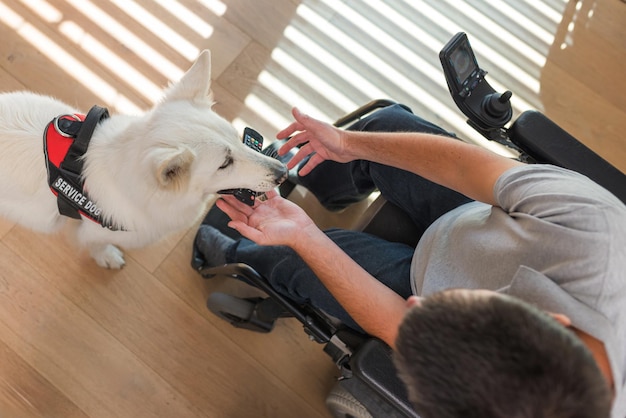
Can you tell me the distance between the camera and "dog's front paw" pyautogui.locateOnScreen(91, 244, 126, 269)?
65.6 inches

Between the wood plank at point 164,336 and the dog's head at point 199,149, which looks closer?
the dog's head at point 199,149

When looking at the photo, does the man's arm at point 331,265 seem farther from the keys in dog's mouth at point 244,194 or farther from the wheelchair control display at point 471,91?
the wheelchair control display at point 471,91

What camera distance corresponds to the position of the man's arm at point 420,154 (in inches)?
45.3

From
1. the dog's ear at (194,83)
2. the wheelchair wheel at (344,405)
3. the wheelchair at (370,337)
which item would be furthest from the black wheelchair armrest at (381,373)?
the dog's ear at (194,83)

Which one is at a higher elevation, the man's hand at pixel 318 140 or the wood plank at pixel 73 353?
the man's hand at pixel 318 140

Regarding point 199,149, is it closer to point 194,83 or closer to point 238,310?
point 194,83

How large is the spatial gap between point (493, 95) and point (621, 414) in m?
0.90

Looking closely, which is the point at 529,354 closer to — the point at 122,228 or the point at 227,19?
the point at 122,228

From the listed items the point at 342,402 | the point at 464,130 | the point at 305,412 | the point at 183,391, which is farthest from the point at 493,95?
the point at 183,391

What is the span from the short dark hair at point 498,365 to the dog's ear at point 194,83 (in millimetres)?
909

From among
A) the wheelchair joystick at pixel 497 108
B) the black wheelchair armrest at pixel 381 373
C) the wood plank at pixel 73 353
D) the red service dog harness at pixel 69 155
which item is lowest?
the wood plank at pixel 73 353

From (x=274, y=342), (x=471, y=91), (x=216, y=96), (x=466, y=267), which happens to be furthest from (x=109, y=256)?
(x=471, y=91)

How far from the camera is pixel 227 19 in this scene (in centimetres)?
217

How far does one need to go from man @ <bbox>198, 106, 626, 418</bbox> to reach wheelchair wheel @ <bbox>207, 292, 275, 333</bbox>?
16 centimetres
